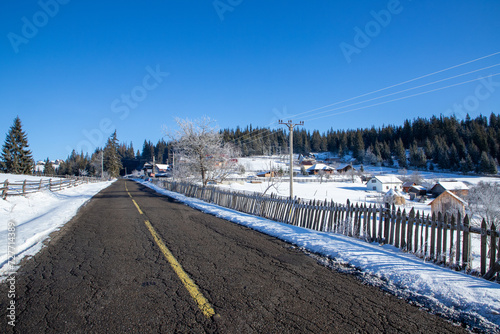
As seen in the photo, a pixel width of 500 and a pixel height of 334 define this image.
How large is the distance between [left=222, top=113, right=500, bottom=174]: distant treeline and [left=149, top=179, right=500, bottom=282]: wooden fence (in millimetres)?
74273

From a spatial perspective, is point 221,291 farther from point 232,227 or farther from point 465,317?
point 232,227

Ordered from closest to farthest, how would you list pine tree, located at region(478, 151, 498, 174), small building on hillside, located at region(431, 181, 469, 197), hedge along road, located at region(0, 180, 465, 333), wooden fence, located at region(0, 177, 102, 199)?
hedge along road, located at region(0, 180, 465, 333)
wooden fence, located at region(0, 177, 102, 199)
small building on hillside, located at region(431, 181, 469, 197)
pine tree, located at region(478, 151, 498, 174)

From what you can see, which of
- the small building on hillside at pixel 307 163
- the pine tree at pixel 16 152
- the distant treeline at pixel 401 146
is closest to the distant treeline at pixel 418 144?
the distant treeline at pixel 401 146

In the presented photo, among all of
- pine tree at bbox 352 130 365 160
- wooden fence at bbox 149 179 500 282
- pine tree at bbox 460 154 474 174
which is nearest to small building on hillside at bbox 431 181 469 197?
pine tree at bbox 460 154 474 174

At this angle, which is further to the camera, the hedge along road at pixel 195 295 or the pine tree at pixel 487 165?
the pine tree at pixel 487 165

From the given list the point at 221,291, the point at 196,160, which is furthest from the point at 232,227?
the point at 196,160

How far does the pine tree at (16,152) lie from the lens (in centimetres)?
4509

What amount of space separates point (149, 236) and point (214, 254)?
2.72 meters

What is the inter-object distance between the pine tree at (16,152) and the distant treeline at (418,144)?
5079 cm

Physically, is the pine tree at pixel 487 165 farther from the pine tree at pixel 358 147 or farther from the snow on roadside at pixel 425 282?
the snow on roadside at pixel 425 282

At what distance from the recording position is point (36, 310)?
3.17 m

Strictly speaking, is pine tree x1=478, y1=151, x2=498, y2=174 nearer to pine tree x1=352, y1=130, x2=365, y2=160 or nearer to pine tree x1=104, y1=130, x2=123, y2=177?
pine tree x1=352, y1=130, x2=365, y2=160

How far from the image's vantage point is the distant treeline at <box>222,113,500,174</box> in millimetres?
87250

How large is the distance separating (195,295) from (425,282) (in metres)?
3.80
